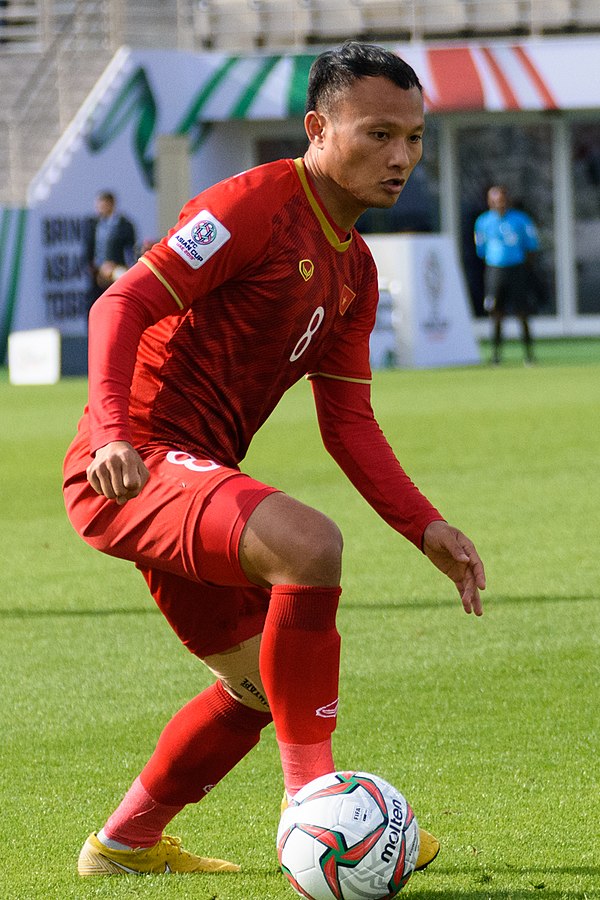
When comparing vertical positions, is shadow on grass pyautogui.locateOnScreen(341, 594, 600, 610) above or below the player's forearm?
below

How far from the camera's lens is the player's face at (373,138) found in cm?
351

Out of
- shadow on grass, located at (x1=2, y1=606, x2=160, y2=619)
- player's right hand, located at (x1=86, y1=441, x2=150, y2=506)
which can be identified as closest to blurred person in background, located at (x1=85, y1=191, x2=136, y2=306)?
shadow on grass, located at (x1=2, y1=606, x2=160, y2=619)

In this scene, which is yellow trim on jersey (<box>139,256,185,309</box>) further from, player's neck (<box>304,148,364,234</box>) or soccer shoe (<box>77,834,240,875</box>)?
soccer shoe (<box>77,834,240,875</box>)

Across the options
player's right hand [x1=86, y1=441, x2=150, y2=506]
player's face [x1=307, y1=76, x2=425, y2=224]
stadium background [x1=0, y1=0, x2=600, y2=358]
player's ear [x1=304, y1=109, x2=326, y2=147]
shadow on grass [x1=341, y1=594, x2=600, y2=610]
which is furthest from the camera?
stadium background [x1=0, y1=0, x2=600, y2=358]

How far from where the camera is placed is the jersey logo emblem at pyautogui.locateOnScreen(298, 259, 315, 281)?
3613 mm

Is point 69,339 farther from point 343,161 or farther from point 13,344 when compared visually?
point 343,161

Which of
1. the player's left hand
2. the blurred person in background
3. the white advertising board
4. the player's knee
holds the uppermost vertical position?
the player's knee

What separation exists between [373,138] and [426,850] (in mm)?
1578

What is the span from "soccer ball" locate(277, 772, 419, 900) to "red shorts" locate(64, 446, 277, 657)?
0.46m

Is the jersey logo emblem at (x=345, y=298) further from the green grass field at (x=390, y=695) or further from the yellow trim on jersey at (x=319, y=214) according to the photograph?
the green grass field at (x=390, y=695)

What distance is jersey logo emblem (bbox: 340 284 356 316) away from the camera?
376 cm

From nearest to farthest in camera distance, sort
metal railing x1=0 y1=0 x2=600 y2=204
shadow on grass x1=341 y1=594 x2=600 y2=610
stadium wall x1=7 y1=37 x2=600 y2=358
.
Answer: shadow on grass x1=341 y1=594 x2=600 y2=610 < stadium wall x1=7 y1=37 x2=600 y2=358 < metal railing x1=0 y1=0 x2=600 y2=204

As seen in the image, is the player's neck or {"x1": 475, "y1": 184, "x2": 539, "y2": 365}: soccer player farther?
{"x1": 475, "y1": 184, "x2": 539, "y2": 365}: soccer player

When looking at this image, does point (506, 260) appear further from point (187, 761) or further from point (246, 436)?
point (187, 761)
